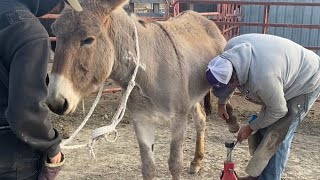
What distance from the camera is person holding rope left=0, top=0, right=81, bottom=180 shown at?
1.56 meters

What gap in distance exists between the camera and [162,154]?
4.18 m

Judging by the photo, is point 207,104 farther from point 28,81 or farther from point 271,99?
point 28,81

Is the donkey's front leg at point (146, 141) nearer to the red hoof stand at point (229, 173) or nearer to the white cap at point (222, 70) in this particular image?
the red hoof stand at point (229, 173)

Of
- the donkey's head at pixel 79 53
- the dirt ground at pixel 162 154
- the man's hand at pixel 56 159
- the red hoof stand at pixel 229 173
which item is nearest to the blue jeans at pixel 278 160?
the red hoof stand at pixel 229 173

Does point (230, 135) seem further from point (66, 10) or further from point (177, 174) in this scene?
point (66, 10)

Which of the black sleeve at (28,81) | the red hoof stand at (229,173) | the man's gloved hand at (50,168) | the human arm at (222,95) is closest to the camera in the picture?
the black sleeve at (28,81)

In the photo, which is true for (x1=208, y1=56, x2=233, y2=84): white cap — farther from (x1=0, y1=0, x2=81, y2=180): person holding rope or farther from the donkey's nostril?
(x1=0, y1=0, x2=81, y2=180): person holding rope

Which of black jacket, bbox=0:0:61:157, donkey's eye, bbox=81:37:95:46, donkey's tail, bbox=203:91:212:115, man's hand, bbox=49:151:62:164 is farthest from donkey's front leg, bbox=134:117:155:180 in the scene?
black jacket, bbox=0:0:61:157

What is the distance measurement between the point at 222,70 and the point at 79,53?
93 centimetres

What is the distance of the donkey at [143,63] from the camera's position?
212 centimetres

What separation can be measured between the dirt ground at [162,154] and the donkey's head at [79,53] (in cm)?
92

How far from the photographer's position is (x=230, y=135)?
475 centimetres

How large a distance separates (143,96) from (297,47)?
1.12 meters

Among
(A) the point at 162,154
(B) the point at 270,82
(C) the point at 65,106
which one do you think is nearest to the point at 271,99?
(B) the point at 270,82
